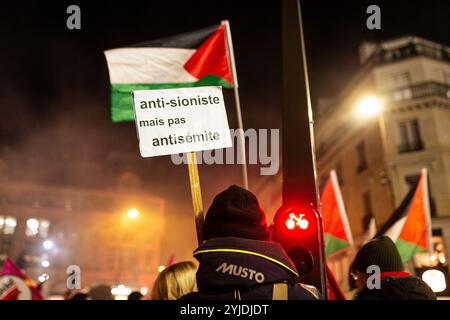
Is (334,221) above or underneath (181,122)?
underneath

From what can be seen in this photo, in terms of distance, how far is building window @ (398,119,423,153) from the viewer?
22406mm

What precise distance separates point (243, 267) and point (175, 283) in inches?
56.1

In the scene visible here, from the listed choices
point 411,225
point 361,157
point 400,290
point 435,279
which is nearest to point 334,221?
point 411,225

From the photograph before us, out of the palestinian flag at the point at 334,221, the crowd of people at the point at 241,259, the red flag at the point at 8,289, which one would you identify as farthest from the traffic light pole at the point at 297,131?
the red flag at the point at 8,289

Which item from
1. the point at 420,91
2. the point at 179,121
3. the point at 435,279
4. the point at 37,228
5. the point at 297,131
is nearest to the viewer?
the point at 179,121

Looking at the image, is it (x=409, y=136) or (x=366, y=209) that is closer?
(x=409, y=136)

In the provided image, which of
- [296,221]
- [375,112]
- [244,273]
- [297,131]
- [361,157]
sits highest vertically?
[375,112]

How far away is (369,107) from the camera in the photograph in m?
24.1

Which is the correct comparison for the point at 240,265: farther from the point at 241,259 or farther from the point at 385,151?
the point at 385,151

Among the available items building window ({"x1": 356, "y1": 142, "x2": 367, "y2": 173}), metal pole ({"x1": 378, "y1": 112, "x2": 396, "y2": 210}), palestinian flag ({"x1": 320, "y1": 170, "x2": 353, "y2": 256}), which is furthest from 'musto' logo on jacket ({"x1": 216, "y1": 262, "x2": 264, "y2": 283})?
building window ({"x1": 356, "y1": 142, "x2": 367, "y2": 173})

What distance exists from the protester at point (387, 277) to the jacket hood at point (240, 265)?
1140 mm

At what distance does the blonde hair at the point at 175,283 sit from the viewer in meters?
3.04

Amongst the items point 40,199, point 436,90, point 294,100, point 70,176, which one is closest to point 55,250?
point 40,199

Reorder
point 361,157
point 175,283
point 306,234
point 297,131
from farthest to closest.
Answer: point 361,157 < point 297,131 < point 306,234 < point 175,283
